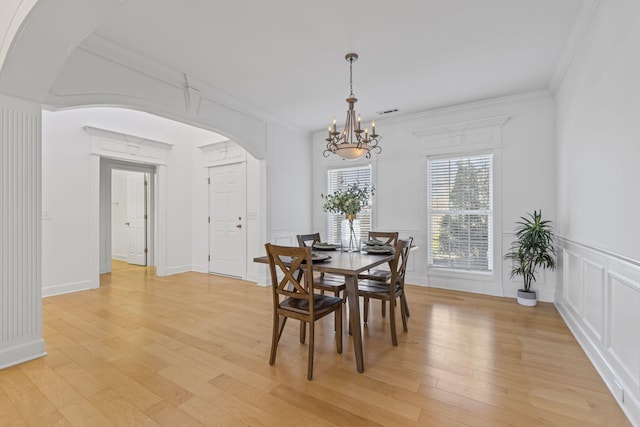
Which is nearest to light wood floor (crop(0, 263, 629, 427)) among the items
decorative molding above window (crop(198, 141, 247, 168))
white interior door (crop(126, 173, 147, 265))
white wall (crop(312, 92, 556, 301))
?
white wall (crop(312, 92, 556, 301))

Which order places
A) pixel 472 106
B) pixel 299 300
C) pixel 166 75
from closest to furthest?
pixel 299 300 → pixel 166 75 → pixel 472 106

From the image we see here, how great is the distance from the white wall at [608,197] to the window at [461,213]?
1279mm

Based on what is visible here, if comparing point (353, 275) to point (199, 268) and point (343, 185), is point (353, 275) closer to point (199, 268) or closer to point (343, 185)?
point (343, 185)

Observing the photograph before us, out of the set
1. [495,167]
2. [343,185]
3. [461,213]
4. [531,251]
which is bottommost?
[531,251]

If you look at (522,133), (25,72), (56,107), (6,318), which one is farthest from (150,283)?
(522,133)

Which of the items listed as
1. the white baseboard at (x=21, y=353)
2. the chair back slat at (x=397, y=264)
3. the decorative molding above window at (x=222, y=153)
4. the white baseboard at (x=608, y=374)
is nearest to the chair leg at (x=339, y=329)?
the chair back slat at (x=397, y=264)

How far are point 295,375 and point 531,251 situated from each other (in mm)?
3344

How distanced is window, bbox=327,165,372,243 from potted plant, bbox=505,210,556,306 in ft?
7.47

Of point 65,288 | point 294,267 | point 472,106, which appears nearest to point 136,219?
point 65,288

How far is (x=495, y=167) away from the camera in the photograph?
4.31 meters

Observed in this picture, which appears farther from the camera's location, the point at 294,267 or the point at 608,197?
the point at 294,267

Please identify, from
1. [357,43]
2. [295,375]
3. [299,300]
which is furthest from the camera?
[357,43]

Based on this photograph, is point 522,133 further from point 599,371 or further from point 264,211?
point 264,211

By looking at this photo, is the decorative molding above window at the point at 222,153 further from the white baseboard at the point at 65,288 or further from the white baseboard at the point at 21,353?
the white baseboard at the point at 21,353
